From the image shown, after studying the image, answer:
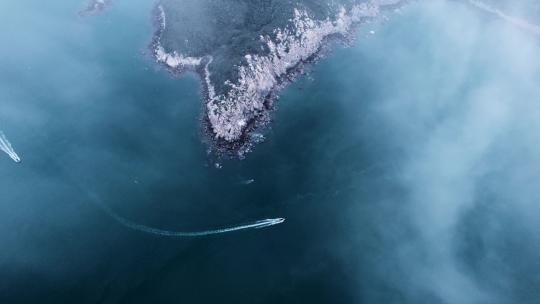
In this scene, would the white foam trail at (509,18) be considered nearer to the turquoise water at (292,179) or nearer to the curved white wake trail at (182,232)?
the turquoise water at (292,179)

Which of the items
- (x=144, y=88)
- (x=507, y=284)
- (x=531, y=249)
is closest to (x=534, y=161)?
(x=531, y=249)

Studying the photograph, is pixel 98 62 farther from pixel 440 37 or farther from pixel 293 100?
pixel 440 37

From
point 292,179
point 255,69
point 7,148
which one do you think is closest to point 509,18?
point 255,69

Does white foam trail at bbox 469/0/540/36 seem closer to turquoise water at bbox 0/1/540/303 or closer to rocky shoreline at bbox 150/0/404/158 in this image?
turquoise water at bbox 0/1/540/303

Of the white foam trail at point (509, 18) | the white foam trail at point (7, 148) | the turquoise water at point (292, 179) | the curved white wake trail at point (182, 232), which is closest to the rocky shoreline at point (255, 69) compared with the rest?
the turquoise water at point (292, 179)

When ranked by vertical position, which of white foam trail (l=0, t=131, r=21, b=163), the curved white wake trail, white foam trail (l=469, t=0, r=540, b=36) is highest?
white foam trail (l=469, t=0, r=540, b=36)

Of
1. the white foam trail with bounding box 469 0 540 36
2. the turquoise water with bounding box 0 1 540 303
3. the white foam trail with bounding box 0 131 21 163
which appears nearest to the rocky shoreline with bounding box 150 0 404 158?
the turquoise water with bounding box 0 1 540 303
